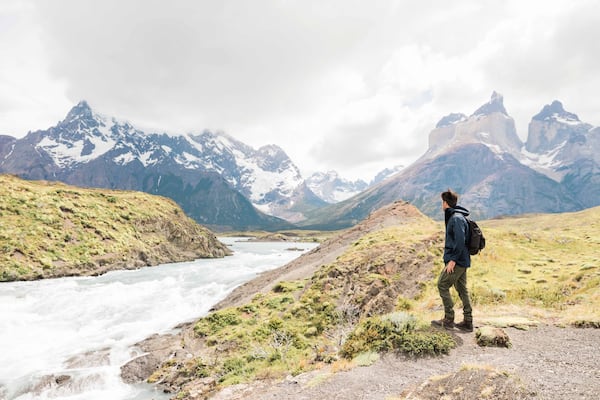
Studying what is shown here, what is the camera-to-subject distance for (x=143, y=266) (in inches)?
2450

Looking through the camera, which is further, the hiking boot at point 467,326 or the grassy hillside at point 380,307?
the grassy hillside at point 380,307

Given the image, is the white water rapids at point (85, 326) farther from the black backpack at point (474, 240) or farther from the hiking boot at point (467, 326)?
the black backpack at point (474, 240)

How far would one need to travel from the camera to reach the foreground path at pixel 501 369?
7.27 metres

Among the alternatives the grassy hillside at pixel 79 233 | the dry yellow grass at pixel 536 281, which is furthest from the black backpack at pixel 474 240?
the grassy hillside at pixel 79 233

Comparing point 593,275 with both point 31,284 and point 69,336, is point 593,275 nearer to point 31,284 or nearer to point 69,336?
point 69,336

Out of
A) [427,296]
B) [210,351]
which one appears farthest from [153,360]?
[427,296]

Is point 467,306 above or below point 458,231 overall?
below

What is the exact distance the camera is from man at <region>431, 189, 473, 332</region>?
34.1ft

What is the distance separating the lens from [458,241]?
1038 centimetres

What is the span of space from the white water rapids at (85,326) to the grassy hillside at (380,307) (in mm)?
3906

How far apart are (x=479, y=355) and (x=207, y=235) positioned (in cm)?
9482

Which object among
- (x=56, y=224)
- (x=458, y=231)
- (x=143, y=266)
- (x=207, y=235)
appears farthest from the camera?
(x=207, y=235)

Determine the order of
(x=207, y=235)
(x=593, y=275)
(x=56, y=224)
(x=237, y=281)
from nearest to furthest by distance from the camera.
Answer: (x=593, y=275)
(x=237, y=281)
(x=56, y=224)
(x=207, y=235)

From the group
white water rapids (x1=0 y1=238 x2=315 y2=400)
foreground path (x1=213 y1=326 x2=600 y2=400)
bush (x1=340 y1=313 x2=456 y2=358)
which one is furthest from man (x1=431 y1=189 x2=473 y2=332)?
white water rapids (x1=0 y1=238 x2=315 y2=400)
